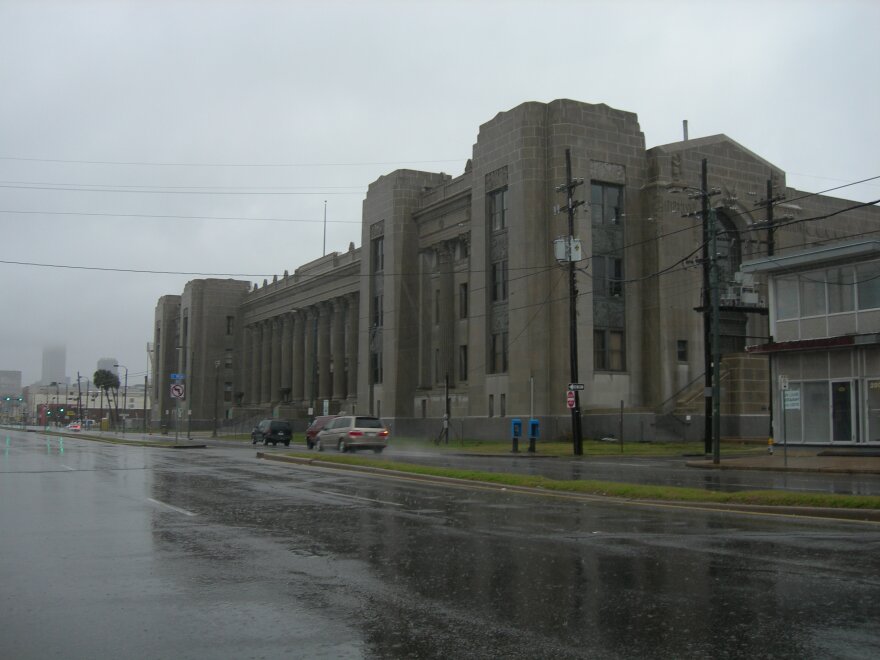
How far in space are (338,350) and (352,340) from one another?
12.8ft

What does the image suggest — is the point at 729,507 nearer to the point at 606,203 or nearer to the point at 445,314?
the point at 606,203

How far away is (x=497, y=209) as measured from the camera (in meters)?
52.8

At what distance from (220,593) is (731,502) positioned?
9977 mm

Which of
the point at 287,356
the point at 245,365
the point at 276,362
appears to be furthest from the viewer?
the point at 245,365

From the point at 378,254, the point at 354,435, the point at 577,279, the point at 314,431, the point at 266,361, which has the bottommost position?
the point at 314,431

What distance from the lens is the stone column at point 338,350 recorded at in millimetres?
78875

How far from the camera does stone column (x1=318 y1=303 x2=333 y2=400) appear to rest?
8256 centimetres

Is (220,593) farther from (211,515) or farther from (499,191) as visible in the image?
(499,191)

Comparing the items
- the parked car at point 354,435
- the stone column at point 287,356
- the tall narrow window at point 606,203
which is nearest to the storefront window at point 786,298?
the parked car at point 354,435

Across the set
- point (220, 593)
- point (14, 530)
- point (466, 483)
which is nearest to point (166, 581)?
point (220, 593)

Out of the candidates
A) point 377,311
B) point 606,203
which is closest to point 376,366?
point 377,311

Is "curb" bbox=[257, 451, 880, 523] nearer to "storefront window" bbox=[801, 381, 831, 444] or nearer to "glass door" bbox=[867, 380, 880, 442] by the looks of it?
"glass door" bbox=[867, 380, 880, 442]

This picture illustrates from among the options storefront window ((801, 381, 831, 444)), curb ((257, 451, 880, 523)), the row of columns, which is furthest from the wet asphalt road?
the row of columns

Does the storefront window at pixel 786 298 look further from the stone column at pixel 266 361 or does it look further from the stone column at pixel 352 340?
the stone column at pixel 266 361
